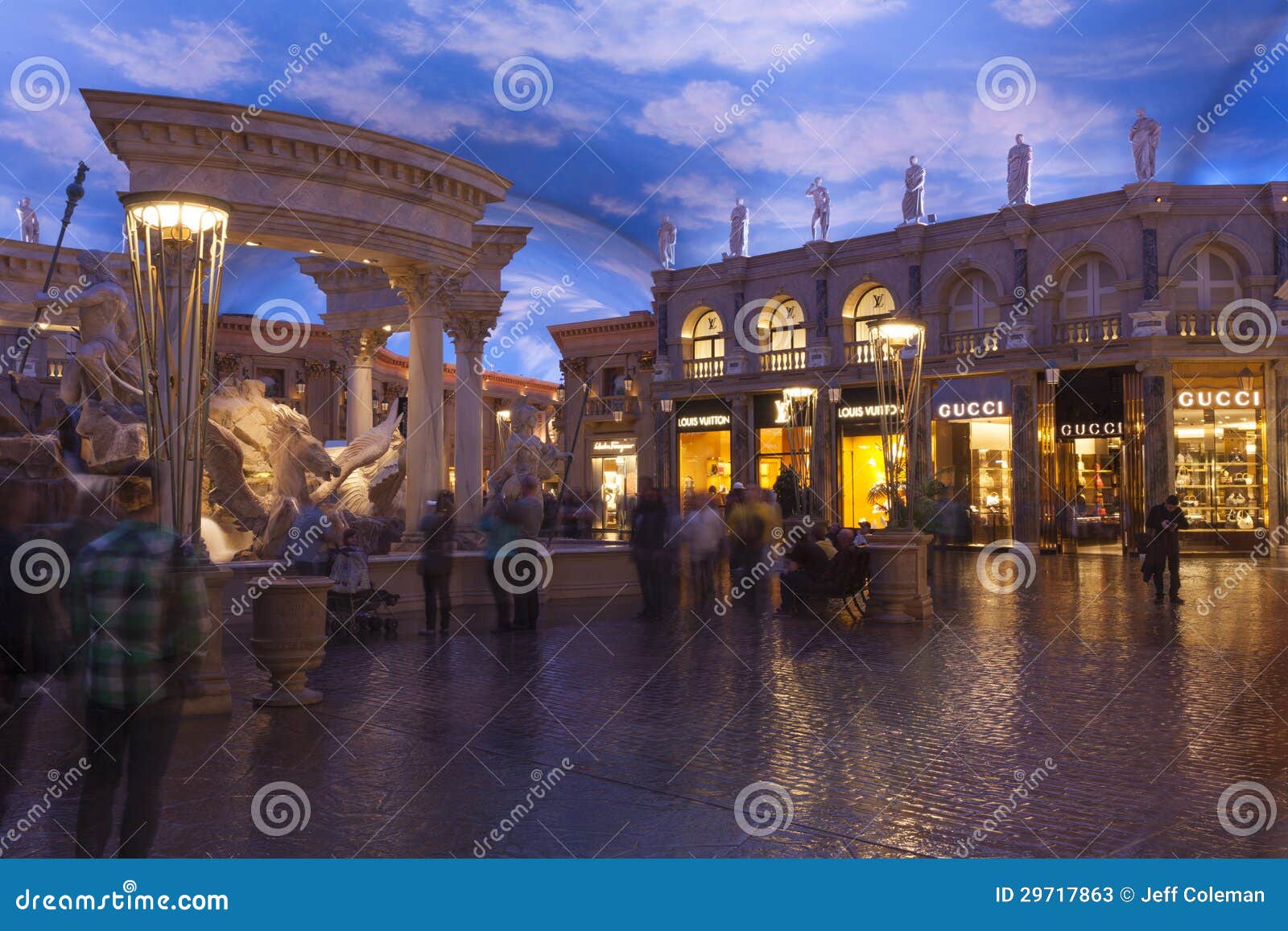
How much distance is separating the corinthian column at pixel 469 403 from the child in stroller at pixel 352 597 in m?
4.24

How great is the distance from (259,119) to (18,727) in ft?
24.7

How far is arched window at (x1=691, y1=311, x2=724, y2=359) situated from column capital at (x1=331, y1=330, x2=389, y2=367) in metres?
20.5

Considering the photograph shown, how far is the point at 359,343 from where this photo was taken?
18.8 meters

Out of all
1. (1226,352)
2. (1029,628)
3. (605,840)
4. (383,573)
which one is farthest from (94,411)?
(1226,352)

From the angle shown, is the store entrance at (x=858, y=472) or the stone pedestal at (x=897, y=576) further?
the store entrance at (x=858, y=472)

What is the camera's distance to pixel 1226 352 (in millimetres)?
27750

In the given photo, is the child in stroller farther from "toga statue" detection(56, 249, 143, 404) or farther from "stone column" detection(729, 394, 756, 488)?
"stone column" detection(729, 394, 756, 488)

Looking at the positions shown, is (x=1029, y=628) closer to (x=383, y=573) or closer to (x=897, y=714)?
(x=897, y=714)
